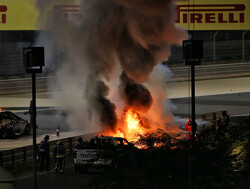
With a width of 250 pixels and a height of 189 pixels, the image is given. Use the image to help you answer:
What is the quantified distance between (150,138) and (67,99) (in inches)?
918

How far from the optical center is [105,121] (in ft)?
83.6

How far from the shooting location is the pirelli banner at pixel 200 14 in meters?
35.1

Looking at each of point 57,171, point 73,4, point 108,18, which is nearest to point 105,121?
point 108,18

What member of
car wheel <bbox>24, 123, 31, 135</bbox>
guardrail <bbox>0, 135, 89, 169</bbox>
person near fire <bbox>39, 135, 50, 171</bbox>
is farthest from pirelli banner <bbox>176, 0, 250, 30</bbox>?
person near fire <bbox>39, 135, 50, 171</bbox>

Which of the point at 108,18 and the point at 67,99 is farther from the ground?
the point at 108,18

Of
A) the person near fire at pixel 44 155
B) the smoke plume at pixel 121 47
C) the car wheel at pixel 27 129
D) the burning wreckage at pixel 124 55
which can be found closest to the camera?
the person near fire at pixel 44 155

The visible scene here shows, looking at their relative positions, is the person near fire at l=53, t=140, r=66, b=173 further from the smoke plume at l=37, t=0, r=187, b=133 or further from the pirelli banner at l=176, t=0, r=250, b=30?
the pirelli banner at l=176, t=0, r=250, b=30

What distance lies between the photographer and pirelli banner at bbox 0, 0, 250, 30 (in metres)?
35.1

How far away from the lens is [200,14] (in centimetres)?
3644

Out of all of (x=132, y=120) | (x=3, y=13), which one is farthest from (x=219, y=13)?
(x=132, y=120)

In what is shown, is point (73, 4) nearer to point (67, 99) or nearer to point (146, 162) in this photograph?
point (67, 99)

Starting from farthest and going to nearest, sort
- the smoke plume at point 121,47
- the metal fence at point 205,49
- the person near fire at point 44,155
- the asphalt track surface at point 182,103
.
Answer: the metal fence at point 205,49 < the smoke plume at point 121,47 < the person near fire at point 44,155 < the asphalt track surface at point 182,103

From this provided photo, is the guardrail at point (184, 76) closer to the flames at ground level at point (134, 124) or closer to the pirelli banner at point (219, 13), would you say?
the pirelli banner at point (219, 13)

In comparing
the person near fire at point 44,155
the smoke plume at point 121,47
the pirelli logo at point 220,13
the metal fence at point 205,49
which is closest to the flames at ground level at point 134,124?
the smoke plume at point 121,47
